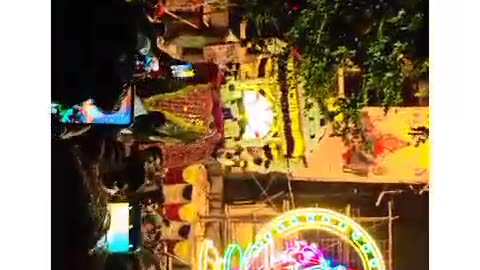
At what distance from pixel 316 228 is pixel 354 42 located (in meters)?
0.29

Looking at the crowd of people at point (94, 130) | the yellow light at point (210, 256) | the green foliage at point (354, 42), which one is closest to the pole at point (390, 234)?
the green foliage at point (354, 42)

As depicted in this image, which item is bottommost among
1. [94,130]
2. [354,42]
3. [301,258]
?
[301,258]

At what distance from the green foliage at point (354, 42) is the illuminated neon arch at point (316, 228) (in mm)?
136

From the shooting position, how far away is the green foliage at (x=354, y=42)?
110 cm

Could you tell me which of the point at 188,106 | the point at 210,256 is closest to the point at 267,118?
the point at 188,106

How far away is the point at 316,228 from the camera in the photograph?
1.12 metres

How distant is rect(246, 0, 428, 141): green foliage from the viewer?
3.60 ft

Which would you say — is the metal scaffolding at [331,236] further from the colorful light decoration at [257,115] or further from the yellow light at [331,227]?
the colorful light decoration at [257,115]

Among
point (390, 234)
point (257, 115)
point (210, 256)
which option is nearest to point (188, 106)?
point (257, 115)

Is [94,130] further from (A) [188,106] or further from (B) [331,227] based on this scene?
(B) [331,227]

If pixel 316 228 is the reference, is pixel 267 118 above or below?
above
